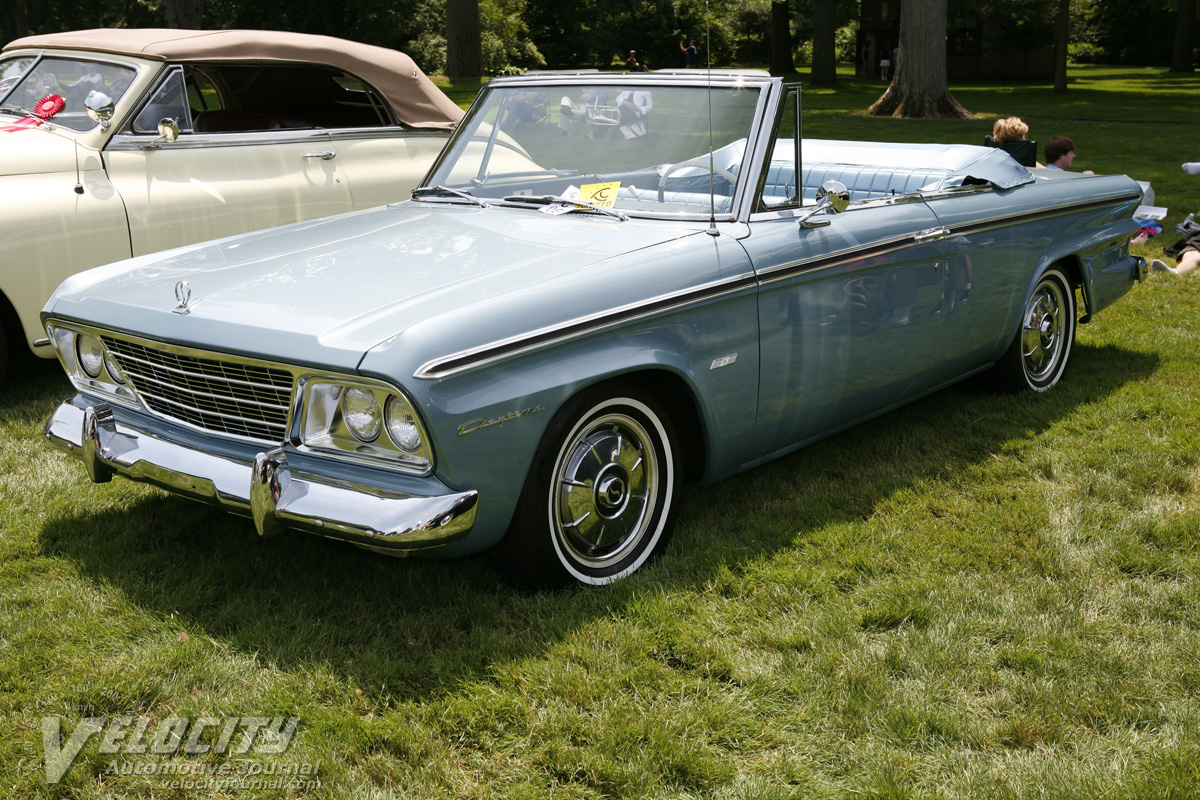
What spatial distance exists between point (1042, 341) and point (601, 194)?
2610mm

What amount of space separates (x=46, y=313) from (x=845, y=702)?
9.48ft

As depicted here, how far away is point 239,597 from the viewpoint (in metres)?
3.40

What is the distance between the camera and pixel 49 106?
595 centimetres

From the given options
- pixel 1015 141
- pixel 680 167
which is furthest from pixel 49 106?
pixel 1015 141

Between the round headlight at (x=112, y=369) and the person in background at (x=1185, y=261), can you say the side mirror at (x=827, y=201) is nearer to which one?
the round headlight at (x=112, y=369)

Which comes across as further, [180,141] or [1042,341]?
[180,141]

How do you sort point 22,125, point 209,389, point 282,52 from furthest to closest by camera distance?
1. point 282,52
2. point 22,125
3. point 209,389

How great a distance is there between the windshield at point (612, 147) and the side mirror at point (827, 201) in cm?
31

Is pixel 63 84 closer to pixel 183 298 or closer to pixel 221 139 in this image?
pixel 221 139

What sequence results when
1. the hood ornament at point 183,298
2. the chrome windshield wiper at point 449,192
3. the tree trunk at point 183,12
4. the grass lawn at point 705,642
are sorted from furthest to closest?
the tree trunk at point 183,12 < the chrome windshield wiper at point 449,192 < the hood ornament at point 183,298 < the grass lawn at point 705,642

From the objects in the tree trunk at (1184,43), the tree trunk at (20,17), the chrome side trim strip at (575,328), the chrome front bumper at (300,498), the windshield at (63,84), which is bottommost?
the chrome front bumper at (300,498)

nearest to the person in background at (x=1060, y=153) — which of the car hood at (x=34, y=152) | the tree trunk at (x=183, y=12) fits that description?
the car hood at (x=34, y=152)

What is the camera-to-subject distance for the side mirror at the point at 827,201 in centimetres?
380

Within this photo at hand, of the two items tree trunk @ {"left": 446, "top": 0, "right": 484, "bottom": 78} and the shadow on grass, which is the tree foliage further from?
the shadow on grass
